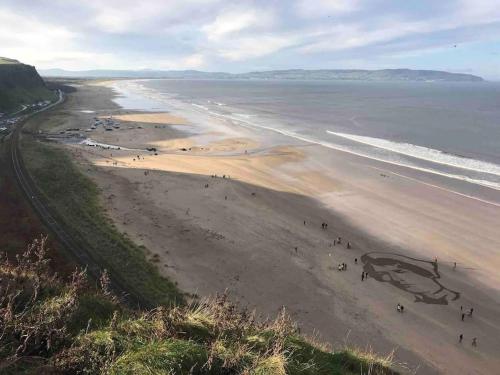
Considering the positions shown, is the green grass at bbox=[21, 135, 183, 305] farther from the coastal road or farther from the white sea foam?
the white sea foam

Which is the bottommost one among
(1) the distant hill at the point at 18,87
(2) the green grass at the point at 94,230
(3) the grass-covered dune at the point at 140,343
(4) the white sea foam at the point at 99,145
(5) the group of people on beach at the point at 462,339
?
(5) the group of people on beach at the point at 462,339

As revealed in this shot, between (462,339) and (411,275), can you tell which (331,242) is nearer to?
(411,275)

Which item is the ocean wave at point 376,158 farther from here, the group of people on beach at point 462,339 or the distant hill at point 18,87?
the distant hill at point 18,87

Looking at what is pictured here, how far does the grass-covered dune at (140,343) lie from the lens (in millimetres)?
7223

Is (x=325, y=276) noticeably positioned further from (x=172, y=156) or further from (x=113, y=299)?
(x=172, y=156)

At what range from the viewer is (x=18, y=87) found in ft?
403

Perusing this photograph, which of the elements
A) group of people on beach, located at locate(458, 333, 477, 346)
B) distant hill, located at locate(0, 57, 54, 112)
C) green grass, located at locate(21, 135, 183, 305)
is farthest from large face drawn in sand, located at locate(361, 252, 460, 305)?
distant hill, located at locate(0, 57, 54, 112)

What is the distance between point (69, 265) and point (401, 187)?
38.4 metres

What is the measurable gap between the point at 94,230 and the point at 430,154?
57.1 meters

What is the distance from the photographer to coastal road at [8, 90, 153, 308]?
72.2 feet

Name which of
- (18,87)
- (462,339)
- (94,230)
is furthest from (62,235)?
(18,87)

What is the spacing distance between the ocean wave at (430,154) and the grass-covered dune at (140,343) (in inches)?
2257

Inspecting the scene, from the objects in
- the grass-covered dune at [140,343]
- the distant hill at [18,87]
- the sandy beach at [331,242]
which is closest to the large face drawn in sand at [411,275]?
the sandy beach at [331,242]

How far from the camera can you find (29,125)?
8188cm
